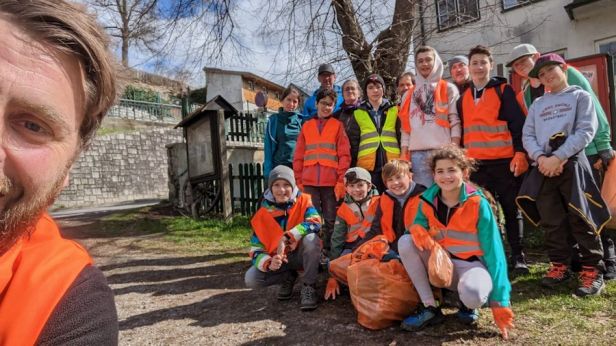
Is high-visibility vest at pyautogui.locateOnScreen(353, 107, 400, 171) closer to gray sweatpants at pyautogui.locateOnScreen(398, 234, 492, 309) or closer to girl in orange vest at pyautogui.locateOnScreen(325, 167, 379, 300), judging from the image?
girl in orange vest at pyautogui.locateOnScreen(325, 167, 379, 300)

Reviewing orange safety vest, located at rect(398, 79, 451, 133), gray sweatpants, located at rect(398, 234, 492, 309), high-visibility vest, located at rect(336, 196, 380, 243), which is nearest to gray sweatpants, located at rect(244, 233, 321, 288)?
high-visibility vest, located at rect(336, 196, 380, 243)

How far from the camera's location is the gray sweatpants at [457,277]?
249 cm

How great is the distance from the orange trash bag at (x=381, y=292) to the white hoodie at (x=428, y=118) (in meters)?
1.38

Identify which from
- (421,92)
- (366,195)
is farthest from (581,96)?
(366,195)

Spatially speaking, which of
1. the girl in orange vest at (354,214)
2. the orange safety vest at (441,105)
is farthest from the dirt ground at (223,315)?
the orange safety vest at (441,105)

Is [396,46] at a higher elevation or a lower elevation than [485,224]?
higher

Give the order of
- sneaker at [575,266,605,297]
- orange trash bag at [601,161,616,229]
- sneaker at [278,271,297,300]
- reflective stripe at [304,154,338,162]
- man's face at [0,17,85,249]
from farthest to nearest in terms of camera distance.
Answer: reflective stripe at [304,154,338,162] < sneaker at [278,271,297,300] < orange trash bag at [601,161,616,229] < sneaker at [575,266,605,297] < man's face at [0,17,85,249]

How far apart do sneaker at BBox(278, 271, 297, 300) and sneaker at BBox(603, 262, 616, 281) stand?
2653 millimetres

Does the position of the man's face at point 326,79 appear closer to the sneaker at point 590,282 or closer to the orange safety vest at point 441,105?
the orange safety vest at point 441,105

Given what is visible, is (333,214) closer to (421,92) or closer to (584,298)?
(421,92)

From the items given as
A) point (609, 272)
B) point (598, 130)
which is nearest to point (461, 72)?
point (598, 130)

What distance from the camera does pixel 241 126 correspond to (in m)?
9.33

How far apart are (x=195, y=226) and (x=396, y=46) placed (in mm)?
5037

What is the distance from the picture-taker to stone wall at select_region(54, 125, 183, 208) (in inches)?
686
